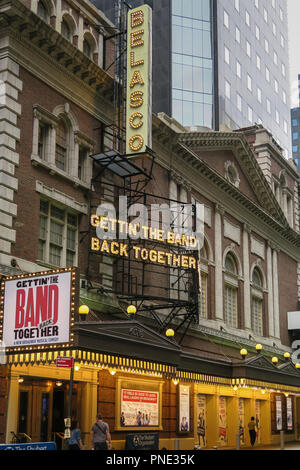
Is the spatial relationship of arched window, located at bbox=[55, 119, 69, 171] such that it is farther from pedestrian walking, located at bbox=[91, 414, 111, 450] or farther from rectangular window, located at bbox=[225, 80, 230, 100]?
rectangular window, located at bbox=[225, 80, 230, 100]

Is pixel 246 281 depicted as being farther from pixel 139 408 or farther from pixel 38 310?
pixel 38 310

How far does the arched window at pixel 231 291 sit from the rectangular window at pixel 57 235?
613 inches

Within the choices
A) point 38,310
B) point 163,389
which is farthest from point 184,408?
point 38,310

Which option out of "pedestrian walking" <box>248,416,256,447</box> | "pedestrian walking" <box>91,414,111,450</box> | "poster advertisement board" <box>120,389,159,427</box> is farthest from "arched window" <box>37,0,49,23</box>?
"pedestrian walking" <box>248,416,256,447</box>

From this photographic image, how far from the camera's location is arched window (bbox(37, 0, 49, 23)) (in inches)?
1150

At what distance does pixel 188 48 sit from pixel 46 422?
59.2m

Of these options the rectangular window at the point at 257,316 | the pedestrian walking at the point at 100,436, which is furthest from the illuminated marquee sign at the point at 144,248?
the rectangular window at the point at 257,316

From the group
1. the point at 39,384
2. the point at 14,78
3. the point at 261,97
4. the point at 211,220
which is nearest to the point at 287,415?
the point at 211,220

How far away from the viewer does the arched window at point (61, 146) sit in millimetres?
29156

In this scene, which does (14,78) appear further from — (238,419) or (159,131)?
(238,419)

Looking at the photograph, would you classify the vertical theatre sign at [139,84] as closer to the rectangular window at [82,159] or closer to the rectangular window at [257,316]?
the rectangular window at [82,159]

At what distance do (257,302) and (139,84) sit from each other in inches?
853

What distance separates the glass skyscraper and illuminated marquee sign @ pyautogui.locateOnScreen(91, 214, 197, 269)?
140ft

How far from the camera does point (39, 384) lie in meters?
26.3
